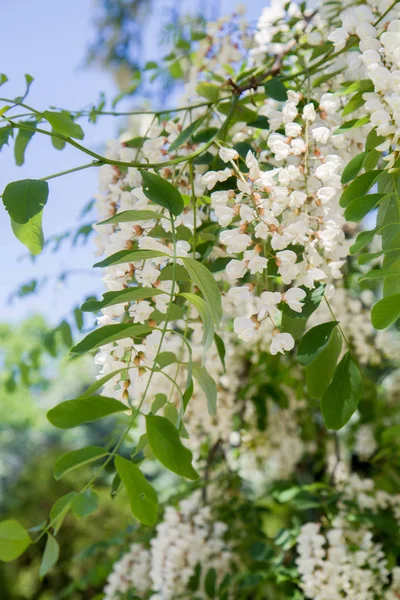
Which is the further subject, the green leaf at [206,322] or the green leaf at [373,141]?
the green leaf at [373,141]

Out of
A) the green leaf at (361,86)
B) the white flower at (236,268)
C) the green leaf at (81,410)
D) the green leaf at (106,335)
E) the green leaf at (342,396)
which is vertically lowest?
the green leaf at (342,396)

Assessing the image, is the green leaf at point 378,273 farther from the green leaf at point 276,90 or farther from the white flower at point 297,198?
the green leaf at point 276,90

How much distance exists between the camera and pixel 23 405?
8.19 metres

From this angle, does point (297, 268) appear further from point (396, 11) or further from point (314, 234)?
point (396, 11)

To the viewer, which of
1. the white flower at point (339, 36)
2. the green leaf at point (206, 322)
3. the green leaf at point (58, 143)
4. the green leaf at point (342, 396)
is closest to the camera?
the green leaf at point (206, 322)

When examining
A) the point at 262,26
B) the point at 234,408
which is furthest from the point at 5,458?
the point at 262,26

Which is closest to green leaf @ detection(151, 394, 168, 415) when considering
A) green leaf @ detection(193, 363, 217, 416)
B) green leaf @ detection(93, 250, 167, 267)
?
green leaf @ detection(193, 363, 217, 416)

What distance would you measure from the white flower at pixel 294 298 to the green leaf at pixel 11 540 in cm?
31

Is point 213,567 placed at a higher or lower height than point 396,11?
lower

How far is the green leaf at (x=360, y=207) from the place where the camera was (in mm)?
557

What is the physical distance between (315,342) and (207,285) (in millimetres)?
135

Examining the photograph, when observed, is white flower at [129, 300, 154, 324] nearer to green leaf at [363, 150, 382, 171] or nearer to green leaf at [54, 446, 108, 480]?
green leaf at [54, 446, 108, 480]

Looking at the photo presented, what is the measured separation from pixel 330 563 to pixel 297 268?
73 centimetres

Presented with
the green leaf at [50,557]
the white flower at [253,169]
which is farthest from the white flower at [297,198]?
the green leaf at [50,557]
